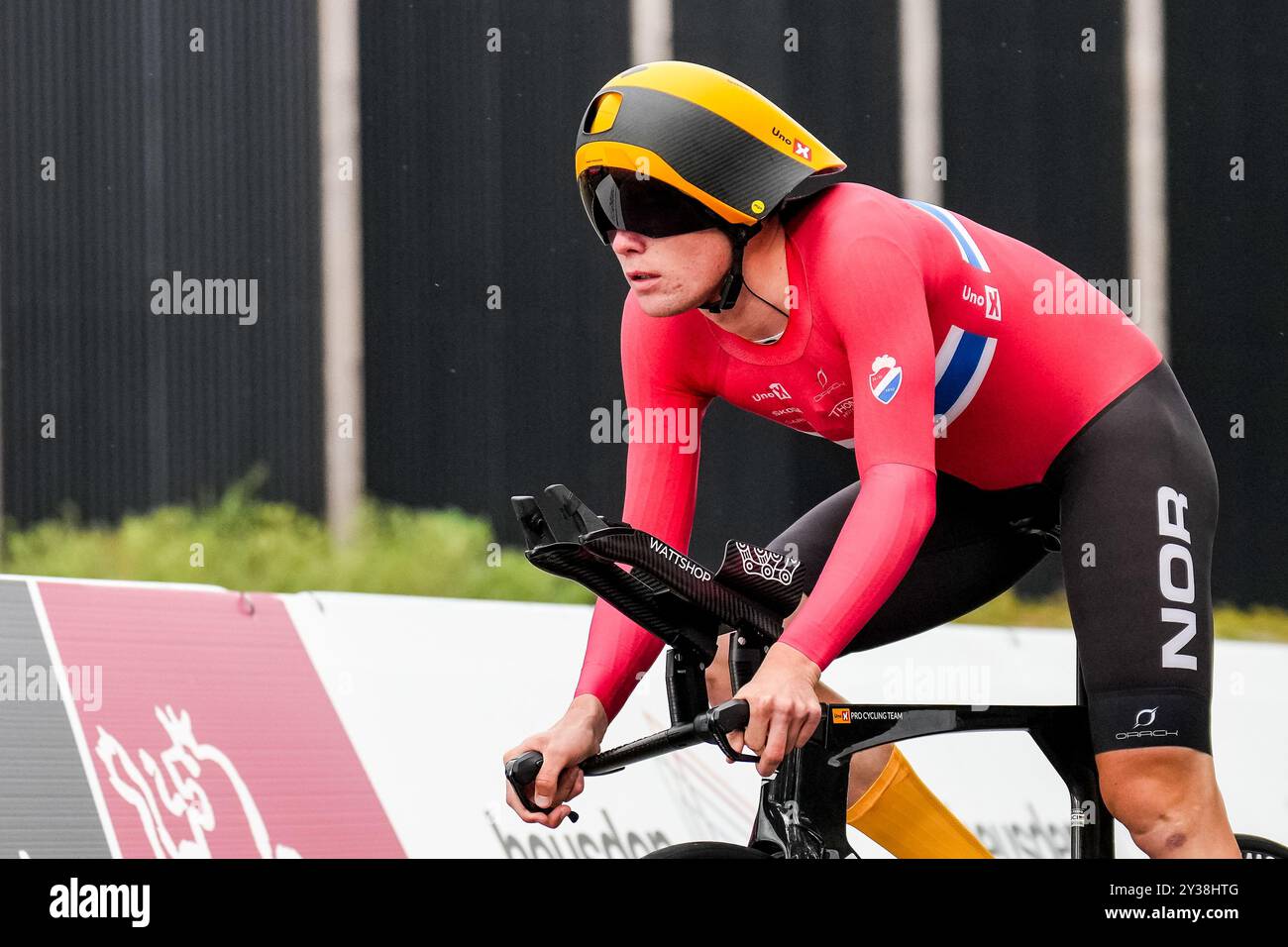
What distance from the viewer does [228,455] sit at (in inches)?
229

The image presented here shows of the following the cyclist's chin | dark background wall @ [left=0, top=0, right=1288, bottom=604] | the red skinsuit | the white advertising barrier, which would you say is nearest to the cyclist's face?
the cyclist's chin

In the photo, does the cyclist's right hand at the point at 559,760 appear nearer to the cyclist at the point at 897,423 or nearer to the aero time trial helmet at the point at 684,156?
the cyclist at the point at 897,423

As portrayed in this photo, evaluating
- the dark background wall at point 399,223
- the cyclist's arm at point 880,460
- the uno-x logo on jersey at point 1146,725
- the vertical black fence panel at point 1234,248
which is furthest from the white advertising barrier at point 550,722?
the vertical black fence panel at point 1234,248

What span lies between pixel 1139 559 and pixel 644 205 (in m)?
0.87

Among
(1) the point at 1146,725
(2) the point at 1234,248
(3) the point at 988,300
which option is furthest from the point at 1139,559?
(2) the point at 1234,248

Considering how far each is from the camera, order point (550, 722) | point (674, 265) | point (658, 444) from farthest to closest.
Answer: point (550, 722) → point (658, 444) → point (674, 265)

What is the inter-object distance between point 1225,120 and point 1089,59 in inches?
25.2

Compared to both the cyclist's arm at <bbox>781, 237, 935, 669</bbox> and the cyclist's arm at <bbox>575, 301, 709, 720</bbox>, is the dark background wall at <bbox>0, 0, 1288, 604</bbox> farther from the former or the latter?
the cyclist's arm at <bbox>781, 237, 935, 669</bbox>

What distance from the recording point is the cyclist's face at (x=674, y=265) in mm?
1998

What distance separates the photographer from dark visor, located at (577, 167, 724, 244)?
1.96 metres

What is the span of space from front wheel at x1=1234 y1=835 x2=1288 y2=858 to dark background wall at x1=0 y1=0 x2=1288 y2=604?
3460 mm

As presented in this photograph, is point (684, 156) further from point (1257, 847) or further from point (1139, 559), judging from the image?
point (1257, 847)

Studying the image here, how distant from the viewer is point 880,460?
74.2 inches
